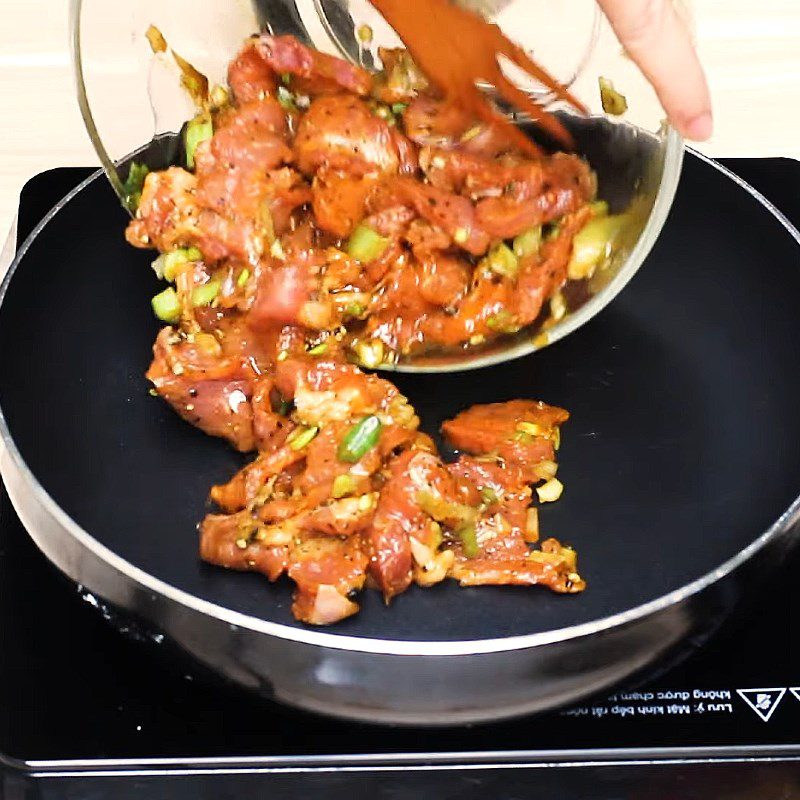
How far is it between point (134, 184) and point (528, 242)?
1.32 ft

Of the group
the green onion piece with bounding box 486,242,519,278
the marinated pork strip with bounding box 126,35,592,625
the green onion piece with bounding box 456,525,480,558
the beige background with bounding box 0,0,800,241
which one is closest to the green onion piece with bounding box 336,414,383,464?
the marinated pork strip with bounding box 126,35,592,625

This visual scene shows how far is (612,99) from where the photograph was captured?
3.51 ft

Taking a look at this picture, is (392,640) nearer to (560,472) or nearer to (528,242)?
(560,472)

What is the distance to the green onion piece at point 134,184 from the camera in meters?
1.12

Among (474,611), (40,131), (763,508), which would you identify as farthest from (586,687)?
(40,131)

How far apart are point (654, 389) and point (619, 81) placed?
30 centimetres

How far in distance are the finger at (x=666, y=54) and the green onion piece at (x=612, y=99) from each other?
0.63 feet

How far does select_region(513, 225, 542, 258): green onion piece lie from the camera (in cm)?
106

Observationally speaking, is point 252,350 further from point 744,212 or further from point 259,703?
point 744,212

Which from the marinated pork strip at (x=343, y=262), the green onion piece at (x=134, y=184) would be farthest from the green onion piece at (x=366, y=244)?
the green onion piece at (x=134, y=184)

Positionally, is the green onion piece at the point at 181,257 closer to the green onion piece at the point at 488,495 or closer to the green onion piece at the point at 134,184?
the green onion piece at the point at 134,184

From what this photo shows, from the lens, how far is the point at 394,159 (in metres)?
1.07

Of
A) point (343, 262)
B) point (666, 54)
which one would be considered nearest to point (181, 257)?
point (343, 262)

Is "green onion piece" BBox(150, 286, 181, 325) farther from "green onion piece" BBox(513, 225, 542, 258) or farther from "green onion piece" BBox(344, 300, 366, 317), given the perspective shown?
"green onion piece" BBox(513, 225, 542, 258)
